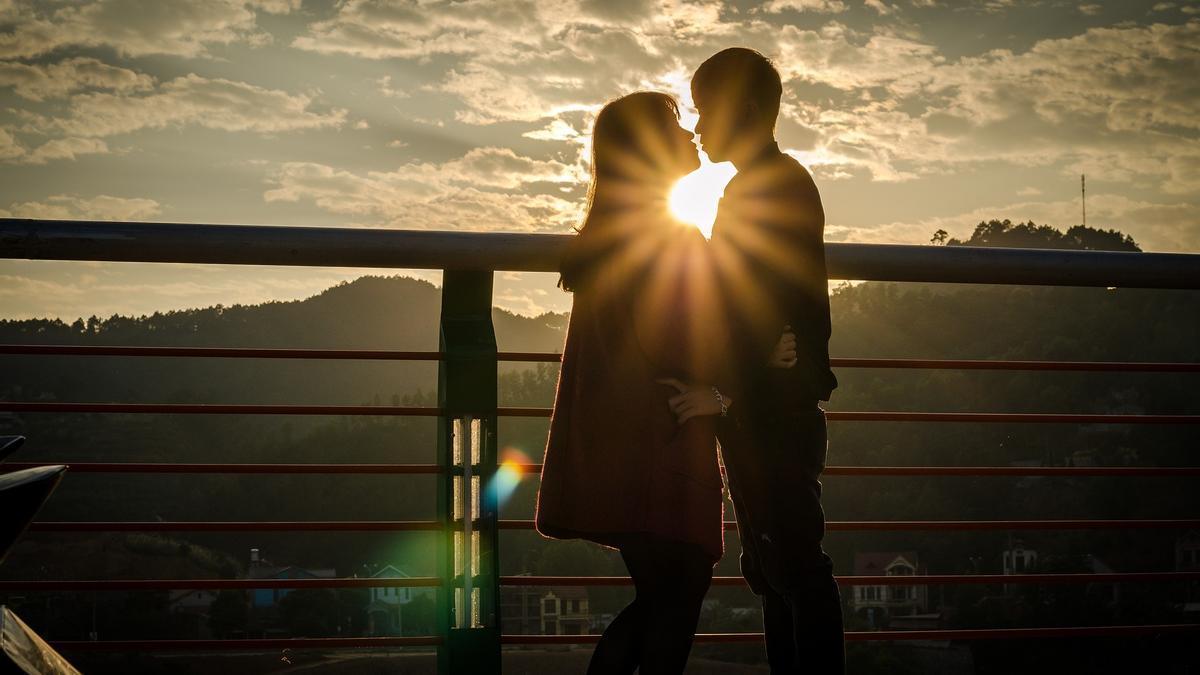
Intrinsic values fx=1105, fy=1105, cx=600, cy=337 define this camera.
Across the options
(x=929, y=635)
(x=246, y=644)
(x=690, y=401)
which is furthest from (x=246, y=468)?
(x=929, y=635)

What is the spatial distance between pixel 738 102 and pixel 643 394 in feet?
2.06

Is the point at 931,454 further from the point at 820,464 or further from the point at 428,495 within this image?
the point at 820,464

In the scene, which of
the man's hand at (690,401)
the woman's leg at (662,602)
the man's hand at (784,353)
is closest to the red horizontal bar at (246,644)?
the woman's leg at (662,602)

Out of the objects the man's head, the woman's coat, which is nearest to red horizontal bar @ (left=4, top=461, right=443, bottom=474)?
the woman's coat

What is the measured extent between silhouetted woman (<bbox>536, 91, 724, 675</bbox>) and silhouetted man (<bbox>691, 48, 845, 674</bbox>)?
116mm

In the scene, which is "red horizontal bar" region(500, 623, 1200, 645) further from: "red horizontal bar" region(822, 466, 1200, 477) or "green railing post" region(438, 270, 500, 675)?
"red horizontal bar" region(822, 466, 1200, 477)

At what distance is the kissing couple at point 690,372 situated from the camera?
2047mm

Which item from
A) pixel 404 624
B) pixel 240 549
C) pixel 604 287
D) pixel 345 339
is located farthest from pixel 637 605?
pixel 345 339

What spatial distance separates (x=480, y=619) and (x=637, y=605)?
21.8 inches

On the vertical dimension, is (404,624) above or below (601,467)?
below

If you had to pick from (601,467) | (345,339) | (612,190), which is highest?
(345,339)

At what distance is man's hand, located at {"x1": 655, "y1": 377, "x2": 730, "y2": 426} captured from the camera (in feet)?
6.70

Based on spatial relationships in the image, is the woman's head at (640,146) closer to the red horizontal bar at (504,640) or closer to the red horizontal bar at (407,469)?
the red horizontal bar at (407,469)

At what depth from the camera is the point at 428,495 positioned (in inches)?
2057
